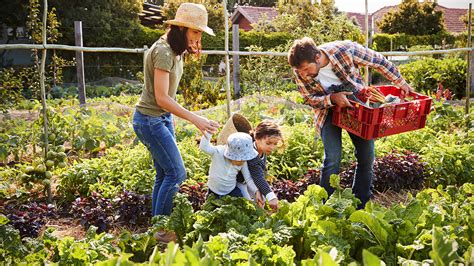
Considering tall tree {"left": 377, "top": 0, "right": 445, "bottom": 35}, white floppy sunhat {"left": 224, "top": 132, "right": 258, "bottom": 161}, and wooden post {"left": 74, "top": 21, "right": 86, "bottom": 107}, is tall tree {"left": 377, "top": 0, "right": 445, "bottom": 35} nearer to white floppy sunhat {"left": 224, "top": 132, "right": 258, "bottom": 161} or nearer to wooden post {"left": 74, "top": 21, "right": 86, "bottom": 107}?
wooden post {"left": 74, "top": 21, "right": 86, "bottom": 107}

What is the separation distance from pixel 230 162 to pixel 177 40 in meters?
0.83

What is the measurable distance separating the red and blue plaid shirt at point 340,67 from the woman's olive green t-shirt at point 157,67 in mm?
828

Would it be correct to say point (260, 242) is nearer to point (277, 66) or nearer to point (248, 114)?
point (248, 114)

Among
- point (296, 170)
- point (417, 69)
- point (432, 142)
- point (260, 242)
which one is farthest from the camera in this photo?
point (417, 69)

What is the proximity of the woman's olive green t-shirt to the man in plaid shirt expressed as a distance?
28.8 inches

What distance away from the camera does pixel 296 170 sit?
473 cm

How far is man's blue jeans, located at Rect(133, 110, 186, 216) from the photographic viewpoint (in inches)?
129

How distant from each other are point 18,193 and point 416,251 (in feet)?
10.6

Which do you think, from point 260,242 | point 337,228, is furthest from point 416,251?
point 260,242

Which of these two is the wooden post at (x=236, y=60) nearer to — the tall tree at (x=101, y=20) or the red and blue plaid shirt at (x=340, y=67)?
the red and blue plaid shirt at (x=340, y=67)

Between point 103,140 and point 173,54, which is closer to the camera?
point 173,54

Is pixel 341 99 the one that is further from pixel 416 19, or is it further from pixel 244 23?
pixel 244 23

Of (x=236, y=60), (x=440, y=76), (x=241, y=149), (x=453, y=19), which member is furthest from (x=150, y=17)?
(x=453, y=19)

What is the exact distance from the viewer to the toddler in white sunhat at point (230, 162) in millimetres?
3279
